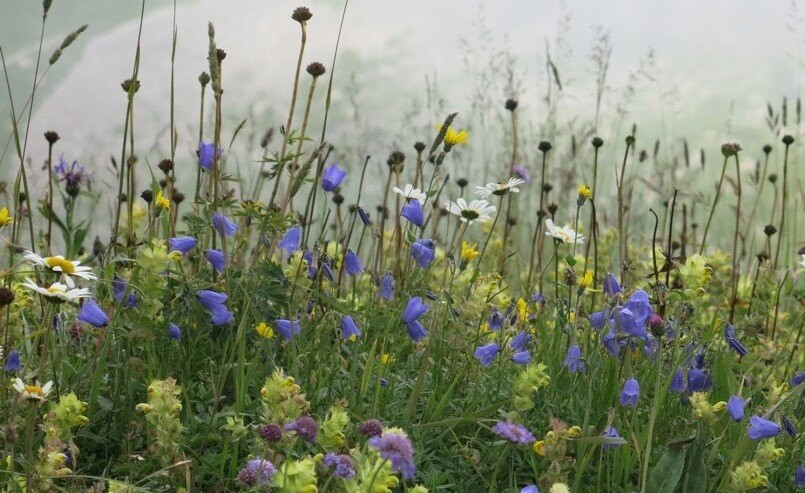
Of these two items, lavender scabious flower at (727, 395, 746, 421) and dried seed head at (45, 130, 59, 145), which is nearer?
lavender scabious flower at (727, 395, 746, 421)

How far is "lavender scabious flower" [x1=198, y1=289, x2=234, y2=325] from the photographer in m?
2.76

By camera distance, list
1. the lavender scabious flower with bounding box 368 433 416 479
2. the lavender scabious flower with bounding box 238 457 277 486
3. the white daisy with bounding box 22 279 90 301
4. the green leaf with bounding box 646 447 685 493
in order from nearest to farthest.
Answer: the lavender scabious flower with bounding box 368 433 416 479 → the lavender scabious flower with bounding box 238 457 277 486 → the white daisy with bounding box 22 279 90 301 → the green leaf with bounding box 646 447 685 493

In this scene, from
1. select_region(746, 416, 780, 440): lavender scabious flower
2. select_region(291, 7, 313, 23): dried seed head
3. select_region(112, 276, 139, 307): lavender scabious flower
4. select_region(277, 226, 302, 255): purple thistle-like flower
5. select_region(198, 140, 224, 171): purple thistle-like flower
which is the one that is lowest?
select_region(746, 416, 780, 440): lavender scabious flower

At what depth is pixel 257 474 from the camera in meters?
1.96

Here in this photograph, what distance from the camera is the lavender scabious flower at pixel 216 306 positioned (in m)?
2.76

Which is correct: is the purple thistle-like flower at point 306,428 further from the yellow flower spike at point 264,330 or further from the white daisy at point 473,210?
the white daisy at point 473,210

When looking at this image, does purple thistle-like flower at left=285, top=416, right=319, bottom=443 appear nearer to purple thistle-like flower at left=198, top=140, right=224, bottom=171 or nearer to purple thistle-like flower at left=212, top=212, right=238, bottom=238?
purple thistle-like flower at left=212, top=212, right=238, bottom=238

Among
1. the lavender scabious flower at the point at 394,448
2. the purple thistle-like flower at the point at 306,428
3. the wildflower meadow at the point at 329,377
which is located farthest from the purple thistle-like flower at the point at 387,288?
the lavender scabious flower at the point at 394,448

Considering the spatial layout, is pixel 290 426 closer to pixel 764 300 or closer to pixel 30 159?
pixel 764 300

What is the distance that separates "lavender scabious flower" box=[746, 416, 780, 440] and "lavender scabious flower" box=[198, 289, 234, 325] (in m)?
1.40

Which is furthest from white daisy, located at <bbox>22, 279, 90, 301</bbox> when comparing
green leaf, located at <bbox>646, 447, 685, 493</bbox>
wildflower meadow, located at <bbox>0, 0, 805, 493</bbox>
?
green leaf, located at <bbox>646, 447, 685, 493</bbox>

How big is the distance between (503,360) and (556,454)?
0.89m

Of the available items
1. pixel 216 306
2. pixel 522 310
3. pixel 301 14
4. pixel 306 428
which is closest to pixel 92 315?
pixel 216 306

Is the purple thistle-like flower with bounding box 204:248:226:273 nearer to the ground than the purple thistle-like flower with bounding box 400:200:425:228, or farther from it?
nearer to the ground
